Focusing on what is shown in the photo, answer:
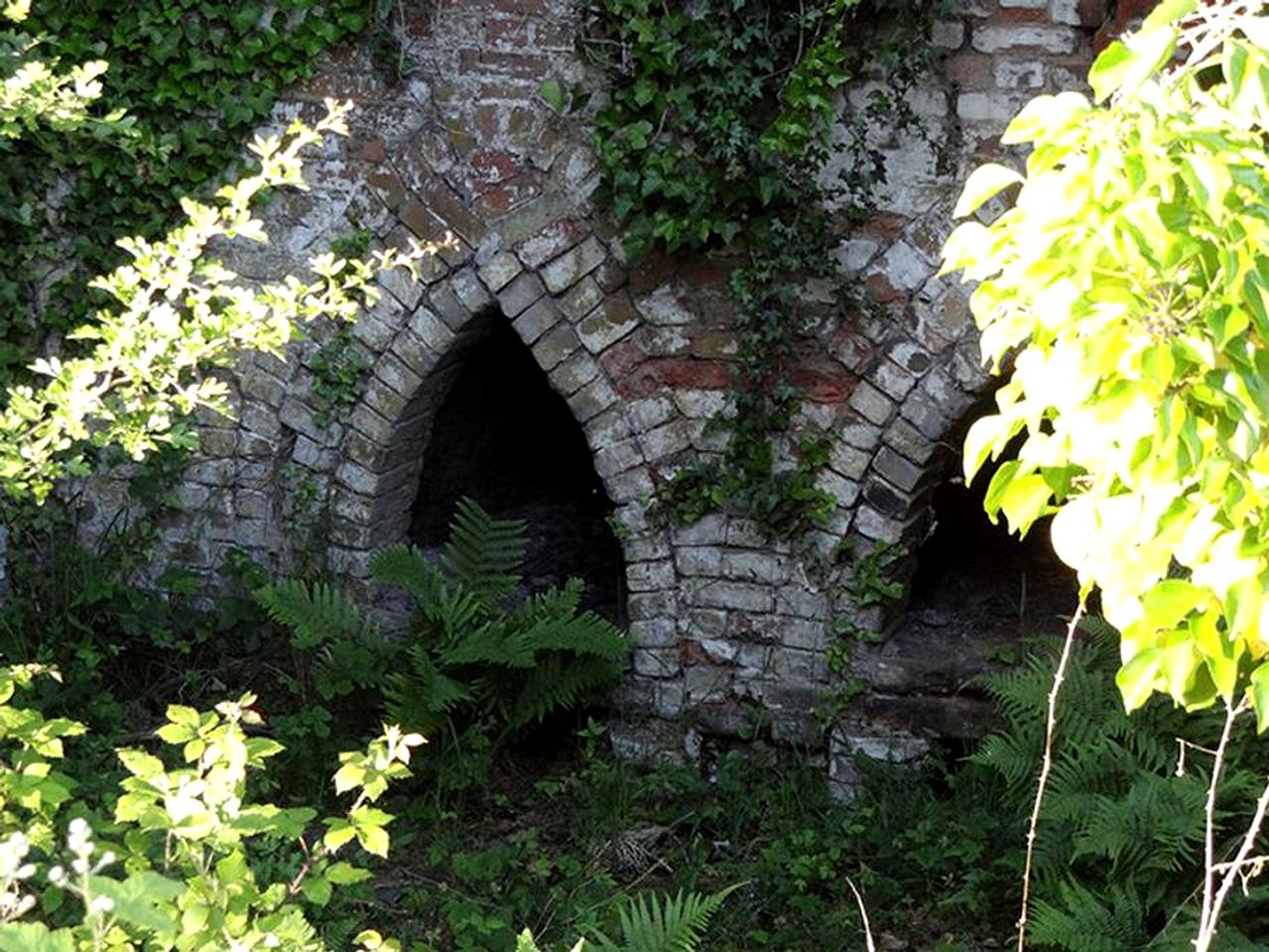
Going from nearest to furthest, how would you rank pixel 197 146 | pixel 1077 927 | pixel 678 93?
pixel 1077 927
pixel 678 93
pixel 197 146

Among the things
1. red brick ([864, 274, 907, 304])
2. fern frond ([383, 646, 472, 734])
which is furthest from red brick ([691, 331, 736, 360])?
fern frond ([383, 646, 472, 734])

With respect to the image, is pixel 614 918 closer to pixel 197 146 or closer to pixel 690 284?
pixel 690 284

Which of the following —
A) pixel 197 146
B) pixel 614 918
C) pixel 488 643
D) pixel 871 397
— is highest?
pixel 197 146

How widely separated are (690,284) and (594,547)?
5.58 feet

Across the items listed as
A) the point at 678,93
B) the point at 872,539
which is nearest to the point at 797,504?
the point at 872,539

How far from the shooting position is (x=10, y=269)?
19.1 ft

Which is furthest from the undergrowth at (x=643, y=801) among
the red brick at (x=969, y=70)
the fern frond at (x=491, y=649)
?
the red brick at (x=969, y=70)

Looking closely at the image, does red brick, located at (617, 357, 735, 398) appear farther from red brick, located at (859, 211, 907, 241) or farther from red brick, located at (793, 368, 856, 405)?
red brick, located at (859, 211, 907, 241)

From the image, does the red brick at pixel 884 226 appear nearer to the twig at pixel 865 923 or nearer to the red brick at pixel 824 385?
the red brick at pixel 824 385

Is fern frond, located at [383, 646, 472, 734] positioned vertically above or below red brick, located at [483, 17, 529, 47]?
below

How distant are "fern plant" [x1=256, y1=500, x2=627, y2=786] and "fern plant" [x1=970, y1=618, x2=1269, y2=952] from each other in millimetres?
1351

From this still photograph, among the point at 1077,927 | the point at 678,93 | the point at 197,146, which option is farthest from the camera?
the point at 197,146

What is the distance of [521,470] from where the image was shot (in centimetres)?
731

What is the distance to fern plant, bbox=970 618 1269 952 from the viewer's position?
4148 millimetres
